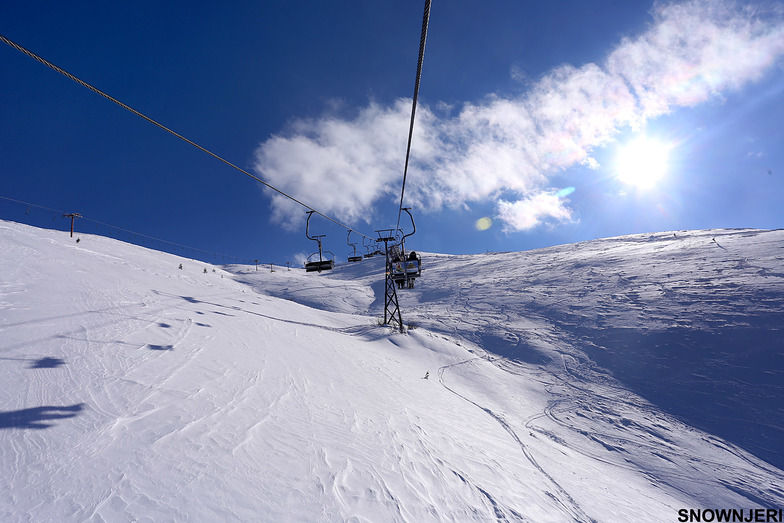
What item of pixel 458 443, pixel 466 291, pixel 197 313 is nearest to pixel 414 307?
pixel 466 291

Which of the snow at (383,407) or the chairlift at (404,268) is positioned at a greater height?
the chairlift at (404,268)

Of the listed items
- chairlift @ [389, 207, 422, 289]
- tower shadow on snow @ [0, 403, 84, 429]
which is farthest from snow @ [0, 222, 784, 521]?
chairlift @ [389, 207, 422, 289]

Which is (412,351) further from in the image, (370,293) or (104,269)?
(370,293)

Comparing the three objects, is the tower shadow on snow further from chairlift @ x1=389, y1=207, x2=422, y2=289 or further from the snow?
chairlift @ x1=389, y1=207, x2=422, y2=289

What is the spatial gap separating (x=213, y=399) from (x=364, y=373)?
4737 mm

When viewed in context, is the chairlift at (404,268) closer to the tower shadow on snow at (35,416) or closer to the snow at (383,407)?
the snow at (383,407)

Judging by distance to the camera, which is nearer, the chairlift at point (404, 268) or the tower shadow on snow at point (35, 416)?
the tower shadow on snow at point (35, 416)

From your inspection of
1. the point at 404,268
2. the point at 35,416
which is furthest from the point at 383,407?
the point at 404,268

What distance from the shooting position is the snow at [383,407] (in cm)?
286

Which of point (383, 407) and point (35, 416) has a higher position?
point (35, 416)

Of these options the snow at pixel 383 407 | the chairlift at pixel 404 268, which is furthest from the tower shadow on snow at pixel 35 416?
the chairlift at pixel 404 268

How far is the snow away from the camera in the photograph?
9.37 ft

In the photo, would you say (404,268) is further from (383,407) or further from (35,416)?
(35,416)

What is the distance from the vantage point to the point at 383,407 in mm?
6160
